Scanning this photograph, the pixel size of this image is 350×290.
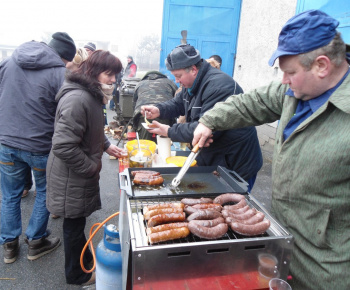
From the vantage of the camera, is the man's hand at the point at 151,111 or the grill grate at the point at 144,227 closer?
the grill grate at the point at 144,227

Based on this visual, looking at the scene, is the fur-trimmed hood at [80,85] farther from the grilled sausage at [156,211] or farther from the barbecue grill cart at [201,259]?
the grilled sausage at [156,211]

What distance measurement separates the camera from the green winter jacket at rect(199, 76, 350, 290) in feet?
4.94

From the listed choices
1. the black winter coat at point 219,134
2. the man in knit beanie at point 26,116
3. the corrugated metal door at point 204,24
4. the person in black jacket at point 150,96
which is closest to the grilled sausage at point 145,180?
the black winter coat at point 219,134

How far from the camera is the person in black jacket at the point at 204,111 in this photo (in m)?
2.77

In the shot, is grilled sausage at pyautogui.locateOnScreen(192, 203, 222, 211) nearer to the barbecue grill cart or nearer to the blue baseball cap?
the barbecue grill cart

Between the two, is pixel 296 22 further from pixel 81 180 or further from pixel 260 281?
pixel 81 180

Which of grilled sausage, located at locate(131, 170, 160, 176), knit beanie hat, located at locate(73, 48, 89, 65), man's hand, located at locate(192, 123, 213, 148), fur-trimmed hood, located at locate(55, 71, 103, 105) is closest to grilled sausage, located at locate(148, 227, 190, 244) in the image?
grilled sausage, located at locate(131, 170, 160, 176)

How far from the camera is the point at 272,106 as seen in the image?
2.18 m

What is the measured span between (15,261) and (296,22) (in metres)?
3.95

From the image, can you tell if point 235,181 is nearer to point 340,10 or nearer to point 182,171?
point 182,171

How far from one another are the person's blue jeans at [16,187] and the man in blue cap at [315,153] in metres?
2.72

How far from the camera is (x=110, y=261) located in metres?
2.48

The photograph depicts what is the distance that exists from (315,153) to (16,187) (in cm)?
327

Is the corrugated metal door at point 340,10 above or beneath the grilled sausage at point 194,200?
above
